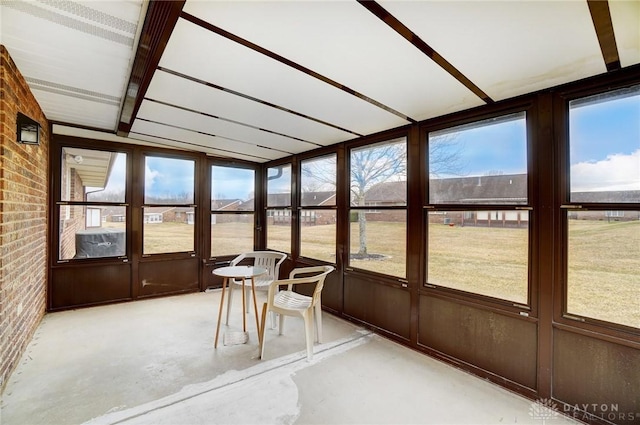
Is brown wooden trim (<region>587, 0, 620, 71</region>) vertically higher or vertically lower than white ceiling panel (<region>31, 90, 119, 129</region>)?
lower

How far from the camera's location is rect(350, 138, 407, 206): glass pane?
3.40 meters

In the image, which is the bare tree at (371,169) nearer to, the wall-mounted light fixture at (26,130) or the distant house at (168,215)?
the distant house at (168,215)

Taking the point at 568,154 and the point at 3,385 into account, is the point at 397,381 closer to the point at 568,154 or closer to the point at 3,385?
the point at 568,154

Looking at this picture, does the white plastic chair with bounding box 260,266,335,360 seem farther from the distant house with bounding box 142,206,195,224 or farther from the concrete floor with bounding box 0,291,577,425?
the distant house with bounding box 142,206,195,224

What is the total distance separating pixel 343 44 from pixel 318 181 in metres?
2.89

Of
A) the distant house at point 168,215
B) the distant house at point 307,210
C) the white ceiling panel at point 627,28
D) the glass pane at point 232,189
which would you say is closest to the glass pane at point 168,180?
the distant house at point 168,215

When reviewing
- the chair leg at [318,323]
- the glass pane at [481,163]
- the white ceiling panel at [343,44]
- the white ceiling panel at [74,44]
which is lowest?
the chair leg at [318,323]

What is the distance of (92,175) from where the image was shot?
179 inches

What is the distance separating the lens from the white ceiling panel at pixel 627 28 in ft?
4.50

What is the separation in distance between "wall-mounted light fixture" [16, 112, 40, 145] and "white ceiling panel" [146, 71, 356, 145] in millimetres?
1014

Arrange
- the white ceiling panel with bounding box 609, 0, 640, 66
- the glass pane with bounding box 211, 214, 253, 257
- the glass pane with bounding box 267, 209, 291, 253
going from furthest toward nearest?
the glass pane with bounding box 211, 214, 253, 257
the glass pane with bounding box 267, 209, 291, 253
the white ceiling panel with bounding box 609, 0, 640, 66

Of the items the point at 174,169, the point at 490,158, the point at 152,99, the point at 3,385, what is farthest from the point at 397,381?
the point at 174,169

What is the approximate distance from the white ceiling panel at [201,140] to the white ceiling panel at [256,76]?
5.60 feet

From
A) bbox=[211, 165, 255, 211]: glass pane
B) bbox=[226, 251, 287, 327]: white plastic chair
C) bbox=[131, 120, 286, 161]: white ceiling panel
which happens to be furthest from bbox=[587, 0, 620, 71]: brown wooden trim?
bbox=[211, 165, 255, 211]: glass pane
